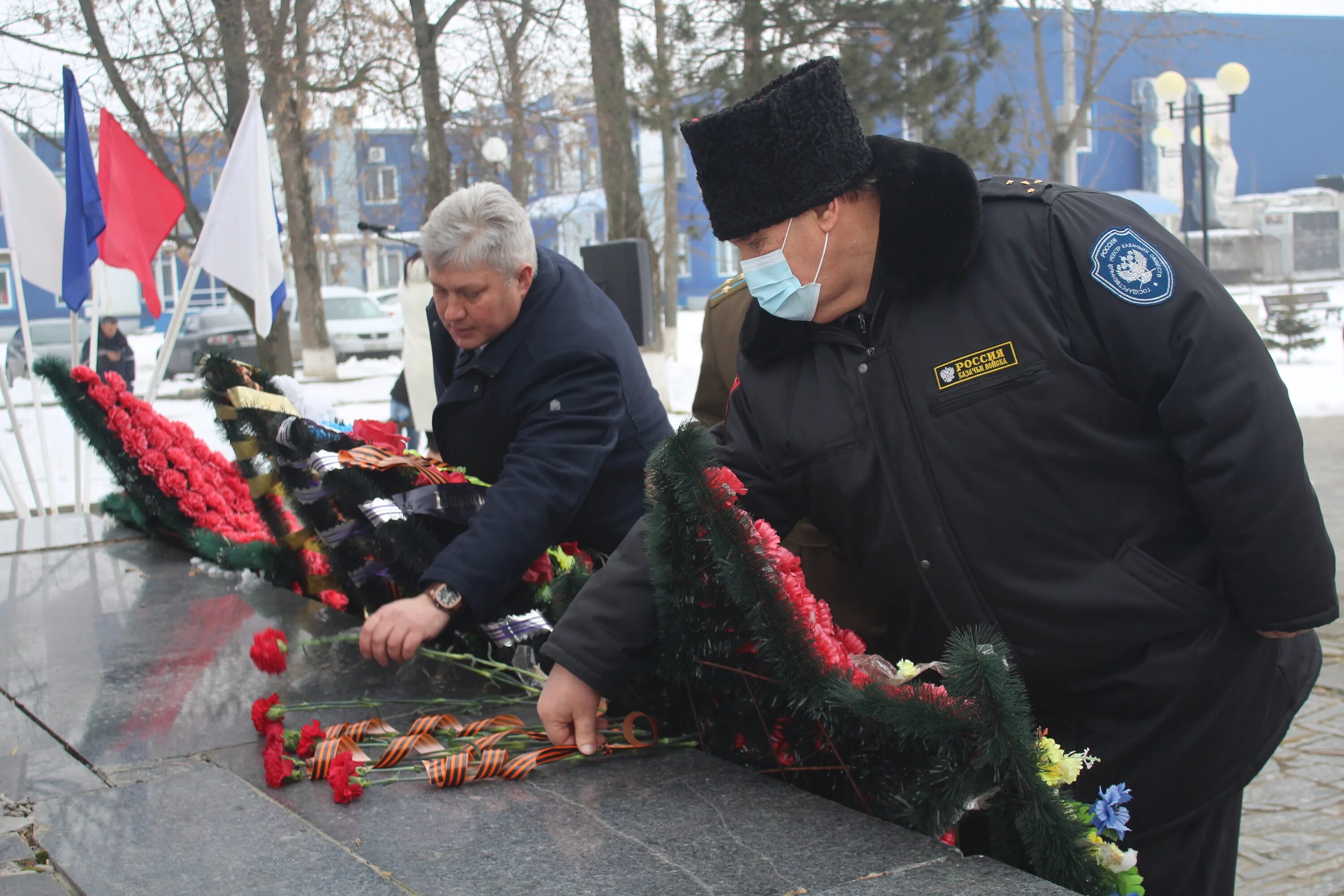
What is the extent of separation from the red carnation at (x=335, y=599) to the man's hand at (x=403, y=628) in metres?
1.09

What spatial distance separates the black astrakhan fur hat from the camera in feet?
6.77

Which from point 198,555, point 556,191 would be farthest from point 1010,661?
point 556,191

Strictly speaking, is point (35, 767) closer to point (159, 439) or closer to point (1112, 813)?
point (1112, 813)

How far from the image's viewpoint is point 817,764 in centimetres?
210

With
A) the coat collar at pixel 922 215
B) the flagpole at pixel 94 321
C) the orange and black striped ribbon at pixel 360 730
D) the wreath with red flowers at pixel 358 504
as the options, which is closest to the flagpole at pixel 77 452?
the flagpole at pixel 94 321

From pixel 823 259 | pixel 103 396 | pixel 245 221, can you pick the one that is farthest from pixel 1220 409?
pixel 245 221

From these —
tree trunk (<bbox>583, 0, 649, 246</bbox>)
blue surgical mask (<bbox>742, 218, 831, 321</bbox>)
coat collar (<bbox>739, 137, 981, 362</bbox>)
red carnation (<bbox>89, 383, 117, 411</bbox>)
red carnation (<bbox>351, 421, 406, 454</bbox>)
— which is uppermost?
tree trunk (<bbox>583, 0, 649, 246</bbox>)

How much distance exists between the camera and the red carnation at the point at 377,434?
3.60 metres

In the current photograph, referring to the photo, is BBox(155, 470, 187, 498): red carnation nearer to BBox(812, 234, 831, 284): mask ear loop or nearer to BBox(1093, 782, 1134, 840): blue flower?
BBox(812, 234, 831, 284): mask ear loop

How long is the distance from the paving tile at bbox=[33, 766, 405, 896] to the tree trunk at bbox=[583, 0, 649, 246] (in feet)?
37.9

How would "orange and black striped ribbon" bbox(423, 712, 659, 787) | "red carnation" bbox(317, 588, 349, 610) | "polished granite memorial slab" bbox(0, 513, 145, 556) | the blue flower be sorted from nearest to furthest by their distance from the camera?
the blue flower < "orange and black striped ribbon" bbox(423, 712, 659, 787) < "red carnation" bbox(317, 588, 349, 610) < "polished granite memorial slab" bbox(0, 513, 145, 556)

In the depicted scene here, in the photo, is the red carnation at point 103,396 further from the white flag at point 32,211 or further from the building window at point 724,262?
the building window at point 724,262

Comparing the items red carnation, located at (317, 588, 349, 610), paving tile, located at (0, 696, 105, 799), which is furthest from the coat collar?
red carnation, located at (317, 588, 349, 610)

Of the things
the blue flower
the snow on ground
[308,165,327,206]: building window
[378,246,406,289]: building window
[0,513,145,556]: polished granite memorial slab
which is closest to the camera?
the blue flower
